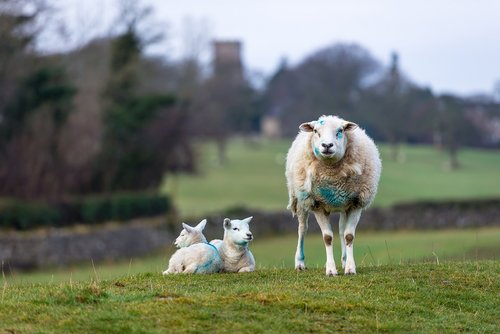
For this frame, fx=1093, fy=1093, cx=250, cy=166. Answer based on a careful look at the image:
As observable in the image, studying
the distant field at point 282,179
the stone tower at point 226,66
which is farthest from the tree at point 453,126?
the stone tower at point 226,66

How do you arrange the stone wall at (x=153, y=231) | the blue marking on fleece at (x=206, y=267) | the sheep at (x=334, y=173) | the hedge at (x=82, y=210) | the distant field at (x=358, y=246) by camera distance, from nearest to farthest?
the sheep at (x=334, y=173), the blue marking on fleece at (x=206, y=267), the distant field at (x=358, y=246), the stone wall at (x=153, y=231), the hedge at (x=82, y=210)

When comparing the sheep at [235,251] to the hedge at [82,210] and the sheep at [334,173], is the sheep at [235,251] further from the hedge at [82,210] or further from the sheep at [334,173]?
the hedge at [82,210]

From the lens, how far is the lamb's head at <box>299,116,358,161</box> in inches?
533

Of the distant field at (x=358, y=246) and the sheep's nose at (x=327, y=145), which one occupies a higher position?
the sheep's nose at (x=327, y=145)

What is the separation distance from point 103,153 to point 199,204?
565 inches

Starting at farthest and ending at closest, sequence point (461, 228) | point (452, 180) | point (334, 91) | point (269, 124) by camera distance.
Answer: point (269, 124) < point (334, 91) < point (452, 180) < point (461, 228)

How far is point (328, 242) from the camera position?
46.6ft

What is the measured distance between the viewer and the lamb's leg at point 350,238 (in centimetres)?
1384

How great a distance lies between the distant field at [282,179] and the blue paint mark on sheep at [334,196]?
4657cm

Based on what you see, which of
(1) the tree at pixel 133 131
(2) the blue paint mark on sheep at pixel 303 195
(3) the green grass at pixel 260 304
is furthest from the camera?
(1) the tree at pixel 133 131

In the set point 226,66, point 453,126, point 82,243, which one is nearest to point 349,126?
point 82,243

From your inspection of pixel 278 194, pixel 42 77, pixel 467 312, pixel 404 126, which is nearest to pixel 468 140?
pixel 404 126

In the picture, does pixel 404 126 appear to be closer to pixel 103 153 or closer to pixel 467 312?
pixel 103 153

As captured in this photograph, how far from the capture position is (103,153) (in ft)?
172
